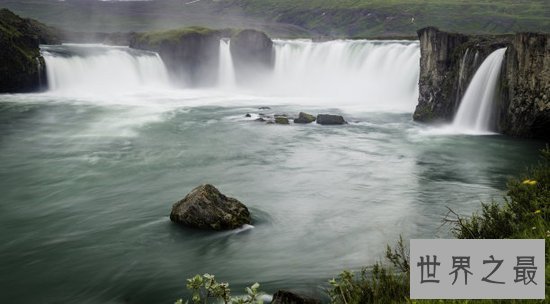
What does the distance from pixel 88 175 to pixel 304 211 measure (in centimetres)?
952

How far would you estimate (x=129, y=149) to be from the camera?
25969mm

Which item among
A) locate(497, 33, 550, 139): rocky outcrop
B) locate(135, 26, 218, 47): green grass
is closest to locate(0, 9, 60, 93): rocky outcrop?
locate(135, 26, 218, 47): green grass

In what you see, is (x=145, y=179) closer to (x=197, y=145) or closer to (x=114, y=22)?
(x=197, y=145)

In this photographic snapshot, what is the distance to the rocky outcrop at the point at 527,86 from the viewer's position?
25938 mm

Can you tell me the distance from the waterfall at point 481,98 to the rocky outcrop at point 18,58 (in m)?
35.2

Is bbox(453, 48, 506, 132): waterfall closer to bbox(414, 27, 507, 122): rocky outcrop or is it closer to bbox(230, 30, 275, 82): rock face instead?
bbox(414, 27, 507, 122): rocky outcrop

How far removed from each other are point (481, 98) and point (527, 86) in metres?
3.58

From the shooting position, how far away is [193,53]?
61938 millimetres

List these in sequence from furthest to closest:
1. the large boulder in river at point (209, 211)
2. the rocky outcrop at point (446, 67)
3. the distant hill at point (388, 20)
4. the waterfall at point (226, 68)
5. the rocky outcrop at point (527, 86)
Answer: the distant hill at point (388, 20) < the waterfall at point (226, 68) < the rocky outcrop at point (446, 67) < the rocky outcrop at point (527, 86) < the large boulder in river at point (209, 211)

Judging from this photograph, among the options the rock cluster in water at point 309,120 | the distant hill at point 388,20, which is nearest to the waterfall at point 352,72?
the rock cluster in water at point 309,120

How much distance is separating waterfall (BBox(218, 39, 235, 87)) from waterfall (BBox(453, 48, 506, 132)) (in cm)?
3530

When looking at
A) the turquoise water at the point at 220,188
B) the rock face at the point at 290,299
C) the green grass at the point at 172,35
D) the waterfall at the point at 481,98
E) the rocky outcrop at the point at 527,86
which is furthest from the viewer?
the green grass at the point at 172,35

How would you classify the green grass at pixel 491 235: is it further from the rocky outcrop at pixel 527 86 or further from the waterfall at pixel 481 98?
the waterfall at pixel 481 98

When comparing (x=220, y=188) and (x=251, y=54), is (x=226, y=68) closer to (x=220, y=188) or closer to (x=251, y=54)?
(x=251, y=54)
